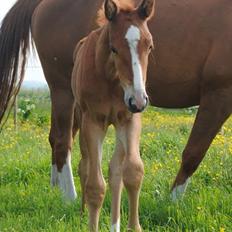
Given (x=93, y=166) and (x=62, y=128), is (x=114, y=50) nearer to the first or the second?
(x=93, y=166)

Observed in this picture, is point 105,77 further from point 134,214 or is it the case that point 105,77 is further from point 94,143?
point 134,214

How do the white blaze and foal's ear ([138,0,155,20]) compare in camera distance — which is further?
foal's ear ([138,0,155,20])

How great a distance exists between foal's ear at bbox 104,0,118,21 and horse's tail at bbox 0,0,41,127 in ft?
9.35

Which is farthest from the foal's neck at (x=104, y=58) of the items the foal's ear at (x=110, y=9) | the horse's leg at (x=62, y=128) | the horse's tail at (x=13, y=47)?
the horse's tail at (x=13, y=47)

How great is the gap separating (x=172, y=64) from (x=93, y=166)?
1835mm

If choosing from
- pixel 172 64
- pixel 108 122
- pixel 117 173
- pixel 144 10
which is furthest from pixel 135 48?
pixel 172 64

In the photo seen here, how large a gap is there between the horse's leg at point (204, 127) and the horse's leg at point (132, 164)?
1.26 m

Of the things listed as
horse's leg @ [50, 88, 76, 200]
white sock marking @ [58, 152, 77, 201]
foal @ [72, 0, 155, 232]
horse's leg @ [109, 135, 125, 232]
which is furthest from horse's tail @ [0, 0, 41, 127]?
horse's leg @ [109, 135, 125, 232]

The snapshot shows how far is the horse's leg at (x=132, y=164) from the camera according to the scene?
3.63m

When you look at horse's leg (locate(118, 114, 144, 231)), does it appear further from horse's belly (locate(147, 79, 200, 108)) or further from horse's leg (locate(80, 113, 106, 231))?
horse's belly (locate(147, 79, 200, 108))

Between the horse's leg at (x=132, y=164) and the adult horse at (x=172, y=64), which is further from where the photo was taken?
the adult horse at (x=172, y=64)

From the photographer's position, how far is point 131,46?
3.17 metres

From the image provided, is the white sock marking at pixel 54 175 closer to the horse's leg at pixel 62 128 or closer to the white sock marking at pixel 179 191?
the horse's leg at pixel 62 128

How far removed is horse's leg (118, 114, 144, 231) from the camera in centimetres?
363
